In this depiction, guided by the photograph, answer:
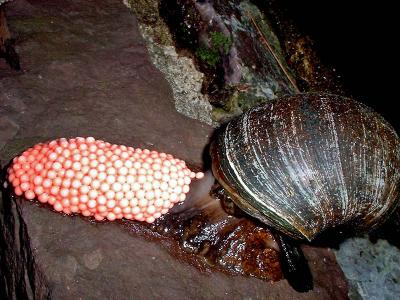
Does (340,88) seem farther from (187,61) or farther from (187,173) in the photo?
(187,173)

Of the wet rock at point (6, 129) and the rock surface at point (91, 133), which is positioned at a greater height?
the rock surface at point (91, 133)

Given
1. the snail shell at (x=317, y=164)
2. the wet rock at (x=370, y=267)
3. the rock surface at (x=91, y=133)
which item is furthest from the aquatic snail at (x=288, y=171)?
the wet rock at (x=370, y=267)

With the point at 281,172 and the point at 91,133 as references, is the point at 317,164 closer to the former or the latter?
the point at 281,172

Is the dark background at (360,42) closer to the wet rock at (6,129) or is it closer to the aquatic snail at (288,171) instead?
the aquatic snail at (288,171)

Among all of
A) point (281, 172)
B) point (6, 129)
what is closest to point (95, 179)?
point (6, 129)

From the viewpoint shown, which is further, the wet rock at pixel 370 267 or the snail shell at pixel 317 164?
the wet rock at pixel 370 267

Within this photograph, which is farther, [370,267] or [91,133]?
[370,267]
